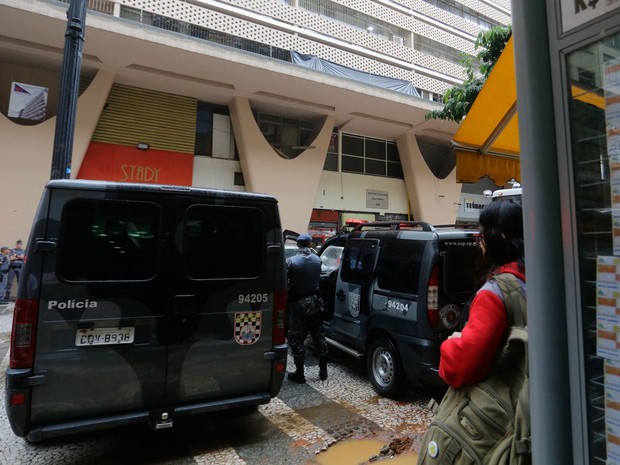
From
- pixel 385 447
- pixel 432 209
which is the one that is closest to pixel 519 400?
pixel 385 447

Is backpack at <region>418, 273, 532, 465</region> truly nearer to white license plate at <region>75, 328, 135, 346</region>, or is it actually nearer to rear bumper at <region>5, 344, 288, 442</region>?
rear bumper at <region>5, 344, 288, 442</region>

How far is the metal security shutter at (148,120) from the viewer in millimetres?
13750

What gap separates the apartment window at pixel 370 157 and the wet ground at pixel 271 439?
51.2ft

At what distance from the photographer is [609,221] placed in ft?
3.64

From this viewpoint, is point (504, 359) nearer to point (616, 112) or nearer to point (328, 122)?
point (616, 112)

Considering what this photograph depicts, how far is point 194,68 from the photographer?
13312 millimetres

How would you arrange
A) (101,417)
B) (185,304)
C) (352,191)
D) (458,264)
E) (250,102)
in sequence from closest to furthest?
(101,417) → (185,304) → (458,264) → (250,102) → (352,191)

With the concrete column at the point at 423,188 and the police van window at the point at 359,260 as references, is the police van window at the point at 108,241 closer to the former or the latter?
the police van window at the point at 359,260

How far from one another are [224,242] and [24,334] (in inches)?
61.6

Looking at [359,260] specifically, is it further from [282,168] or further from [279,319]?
[282,168]

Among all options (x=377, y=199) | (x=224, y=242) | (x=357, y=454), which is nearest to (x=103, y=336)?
(x=224, y=242)

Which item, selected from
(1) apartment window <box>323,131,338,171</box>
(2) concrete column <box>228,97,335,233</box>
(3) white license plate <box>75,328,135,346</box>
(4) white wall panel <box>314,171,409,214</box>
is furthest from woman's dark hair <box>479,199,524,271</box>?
(1) apartment window <box>323,131,338,171</box>

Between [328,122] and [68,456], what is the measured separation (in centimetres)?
1591

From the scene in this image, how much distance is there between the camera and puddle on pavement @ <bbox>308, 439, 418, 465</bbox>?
3168 millimetres
